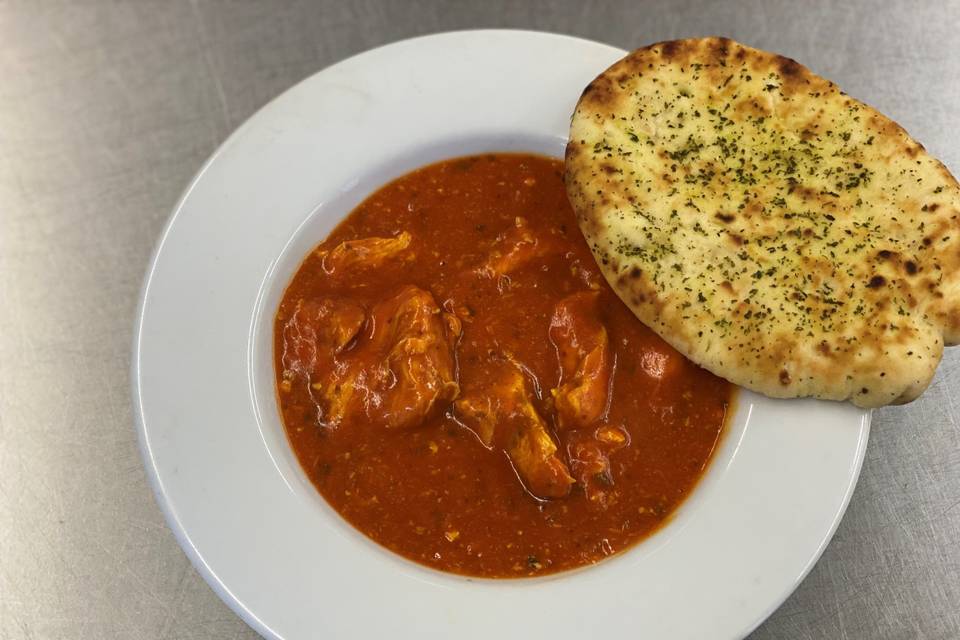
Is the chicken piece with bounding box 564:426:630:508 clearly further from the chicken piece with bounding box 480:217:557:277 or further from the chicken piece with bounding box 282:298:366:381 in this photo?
the chicken piece with bounding box 282:298:366:381

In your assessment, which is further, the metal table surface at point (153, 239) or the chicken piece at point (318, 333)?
the metal table surface at point (153, 239)

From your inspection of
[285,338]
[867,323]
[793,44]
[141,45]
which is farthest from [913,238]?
[141,45]

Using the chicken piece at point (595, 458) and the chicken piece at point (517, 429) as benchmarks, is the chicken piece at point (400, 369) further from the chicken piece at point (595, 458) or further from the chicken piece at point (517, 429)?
the chicken piece at point (595, 458)

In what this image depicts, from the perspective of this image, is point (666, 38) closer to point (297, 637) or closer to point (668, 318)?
point (668, 318)

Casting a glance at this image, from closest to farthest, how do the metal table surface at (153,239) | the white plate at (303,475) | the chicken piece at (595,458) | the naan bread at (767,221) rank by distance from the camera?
the white plate at (303,475), the naan bread at (767,221), the chicken piece at (595,458), the metal table surface at (153,239)

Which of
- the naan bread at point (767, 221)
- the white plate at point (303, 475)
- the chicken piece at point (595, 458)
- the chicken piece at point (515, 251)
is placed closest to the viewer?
the white plate at point (303, 475)

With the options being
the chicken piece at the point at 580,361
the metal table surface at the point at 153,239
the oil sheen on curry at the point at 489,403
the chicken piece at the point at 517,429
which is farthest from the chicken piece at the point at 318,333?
the metal table surface at the point at 153,239

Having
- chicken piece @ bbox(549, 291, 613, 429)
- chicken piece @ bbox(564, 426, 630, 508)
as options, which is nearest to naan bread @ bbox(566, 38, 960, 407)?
chicken piece @ bbox(549, 291, 613, 429)

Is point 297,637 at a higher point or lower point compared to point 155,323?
lower
